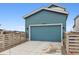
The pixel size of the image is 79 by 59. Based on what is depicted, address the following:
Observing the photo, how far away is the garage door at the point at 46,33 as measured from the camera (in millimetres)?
2834

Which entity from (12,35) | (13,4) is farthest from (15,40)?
(13,4)

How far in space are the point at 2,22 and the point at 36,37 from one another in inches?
21.1

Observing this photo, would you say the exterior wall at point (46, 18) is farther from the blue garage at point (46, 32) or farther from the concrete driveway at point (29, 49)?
the concrete driveway at point (29, 49)

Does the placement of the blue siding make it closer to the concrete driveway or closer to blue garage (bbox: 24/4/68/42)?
blue garage (bbox: 24/4/68/42)

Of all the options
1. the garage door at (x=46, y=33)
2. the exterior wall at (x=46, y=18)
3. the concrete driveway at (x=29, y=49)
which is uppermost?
the exterior wall at (x=46, y=18)

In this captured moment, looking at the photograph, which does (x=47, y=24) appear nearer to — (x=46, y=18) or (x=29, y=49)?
(x=46, y=18)

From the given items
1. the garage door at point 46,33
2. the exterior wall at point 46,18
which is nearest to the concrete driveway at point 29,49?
the garage door at point 46,33

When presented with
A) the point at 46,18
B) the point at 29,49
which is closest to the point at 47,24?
the point at 46,18

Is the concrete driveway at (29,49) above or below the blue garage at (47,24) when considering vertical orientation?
below

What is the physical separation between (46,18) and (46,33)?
0.22 meters

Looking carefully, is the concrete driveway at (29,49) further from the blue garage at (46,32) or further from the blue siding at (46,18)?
the blue siding at (46,18)

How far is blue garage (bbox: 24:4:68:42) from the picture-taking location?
2814 mm

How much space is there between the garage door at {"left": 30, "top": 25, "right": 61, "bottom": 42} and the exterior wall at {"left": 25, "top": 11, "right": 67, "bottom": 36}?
2.8 inches

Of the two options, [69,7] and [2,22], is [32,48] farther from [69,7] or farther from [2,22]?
[69,7]
